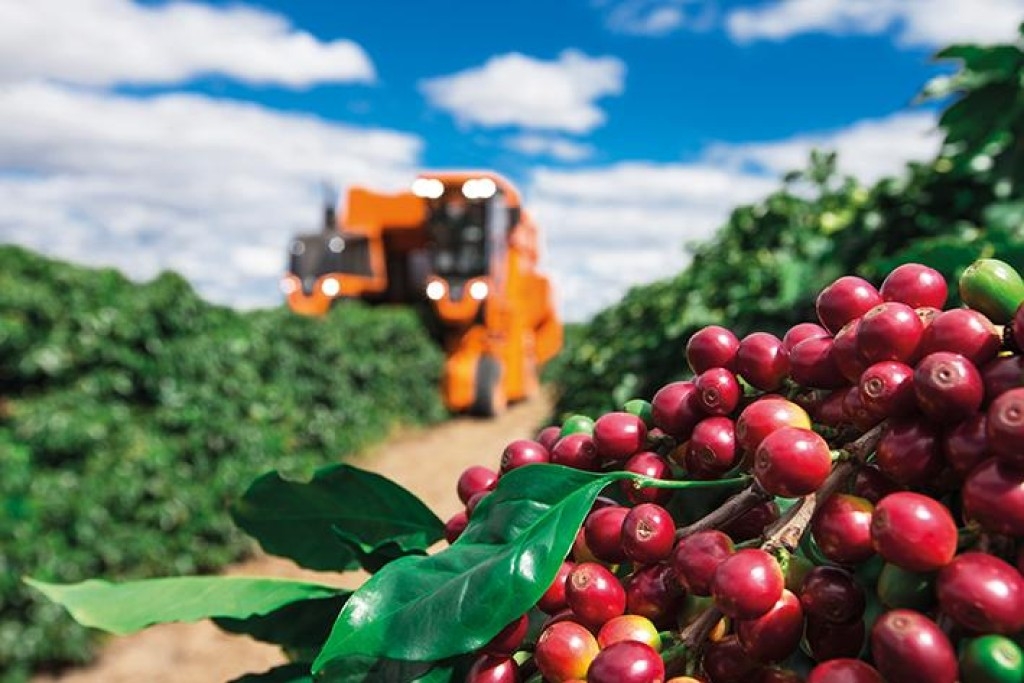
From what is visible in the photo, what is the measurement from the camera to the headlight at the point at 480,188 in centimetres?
1523

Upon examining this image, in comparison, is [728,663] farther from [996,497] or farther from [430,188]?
[430,188]

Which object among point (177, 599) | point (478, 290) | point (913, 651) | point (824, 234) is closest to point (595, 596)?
point (913, 651)

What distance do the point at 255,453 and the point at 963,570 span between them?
381 inches

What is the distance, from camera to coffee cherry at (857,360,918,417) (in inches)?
28.9

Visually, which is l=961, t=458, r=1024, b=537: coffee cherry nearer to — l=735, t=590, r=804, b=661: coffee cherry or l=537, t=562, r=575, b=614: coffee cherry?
l=735, t=590, r=804, b=661: coffee cherry

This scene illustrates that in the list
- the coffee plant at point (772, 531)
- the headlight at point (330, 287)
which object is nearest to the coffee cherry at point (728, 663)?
the coffee plant at point (772, 531)

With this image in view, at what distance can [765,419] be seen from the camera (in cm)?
82

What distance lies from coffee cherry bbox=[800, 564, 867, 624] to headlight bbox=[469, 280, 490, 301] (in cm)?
1432

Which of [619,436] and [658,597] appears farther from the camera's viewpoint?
[619,436]

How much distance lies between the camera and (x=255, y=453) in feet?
32.1

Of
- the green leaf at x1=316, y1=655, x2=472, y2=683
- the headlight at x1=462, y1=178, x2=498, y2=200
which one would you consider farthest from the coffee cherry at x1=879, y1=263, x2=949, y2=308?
the headlight at x1=462, y1=178, x2=498, y2=200

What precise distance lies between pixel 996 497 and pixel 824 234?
16.8 ft

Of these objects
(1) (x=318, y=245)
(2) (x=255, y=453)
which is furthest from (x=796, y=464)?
(1) (x=318, y=245)

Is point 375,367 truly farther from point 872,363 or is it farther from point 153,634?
point 872,363
